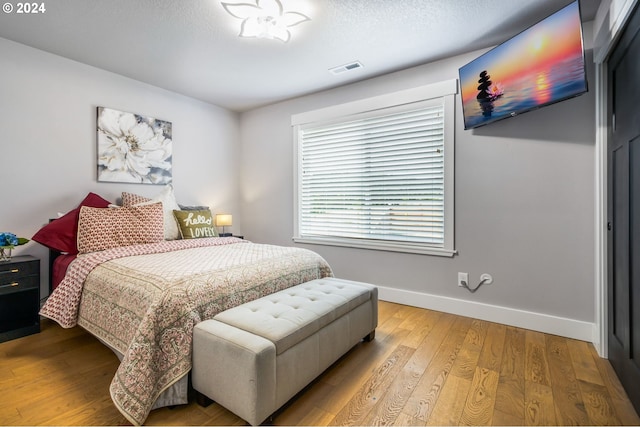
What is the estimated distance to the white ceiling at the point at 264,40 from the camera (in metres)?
2.13

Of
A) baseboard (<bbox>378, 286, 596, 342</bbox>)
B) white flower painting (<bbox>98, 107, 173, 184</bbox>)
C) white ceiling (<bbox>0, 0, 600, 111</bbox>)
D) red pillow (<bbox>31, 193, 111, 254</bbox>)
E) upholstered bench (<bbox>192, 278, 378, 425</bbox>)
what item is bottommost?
baseboard (<bbox>378, 286, 596, 342</bbox>)

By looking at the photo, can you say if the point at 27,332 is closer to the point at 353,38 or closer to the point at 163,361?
the point at 163,361

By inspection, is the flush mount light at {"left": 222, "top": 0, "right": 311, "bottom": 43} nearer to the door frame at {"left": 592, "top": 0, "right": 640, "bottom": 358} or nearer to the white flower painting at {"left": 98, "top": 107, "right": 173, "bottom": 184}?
the white flower painting at {"left": 98, "top": 107, "right": 173, "bottom": 184}

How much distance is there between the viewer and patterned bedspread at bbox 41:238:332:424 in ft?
4.67

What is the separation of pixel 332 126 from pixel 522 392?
119 inches

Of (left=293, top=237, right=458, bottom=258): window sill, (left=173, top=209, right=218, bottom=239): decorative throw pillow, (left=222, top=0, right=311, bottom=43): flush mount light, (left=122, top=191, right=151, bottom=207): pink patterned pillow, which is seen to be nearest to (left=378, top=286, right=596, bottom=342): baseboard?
(left=293, top=237, right=458, bottom=258): window sill

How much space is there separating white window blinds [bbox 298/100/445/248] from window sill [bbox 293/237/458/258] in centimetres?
5

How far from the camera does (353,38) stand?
252 cm

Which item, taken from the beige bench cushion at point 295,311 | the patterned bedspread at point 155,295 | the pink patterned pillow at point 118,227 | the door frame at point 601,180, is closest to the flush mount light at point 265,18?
the patterned bedspread at point 155,295

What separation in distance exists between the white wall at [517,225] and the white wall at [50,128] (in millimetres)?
2664

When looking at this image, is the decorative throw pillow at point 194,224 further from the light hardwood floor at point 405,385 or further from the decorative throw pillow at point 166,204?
the light hardwood floor at point 405,385

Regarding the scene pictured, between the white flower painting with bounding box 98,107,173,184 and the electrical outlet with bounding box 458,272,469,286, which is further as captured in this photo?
the white flower painting with bounding box 98,107,173,184

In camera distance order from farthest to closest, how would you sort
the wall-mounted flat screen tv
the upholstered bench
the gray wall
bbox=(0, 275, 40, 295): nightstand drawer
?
1. the gray wall
2. bbox=(0, 275, 40, 295): nightstand drawer
3. the wall-mounted flat screen tv
4. the upholstered bench

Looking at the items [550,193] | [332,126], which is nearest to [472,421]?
[550,193]
